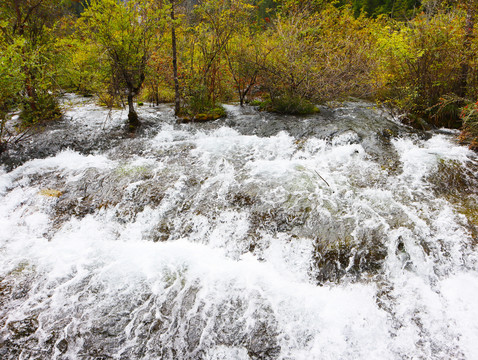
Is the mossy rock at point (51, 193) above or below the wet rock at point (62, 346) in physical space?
above

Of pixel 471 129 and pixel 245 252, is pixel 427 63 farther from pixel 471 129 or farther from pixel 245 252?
pixel 245 252

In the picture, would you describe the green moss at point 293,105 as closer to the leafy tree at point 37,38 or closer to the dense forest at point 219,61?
the dense forest at point 219,61

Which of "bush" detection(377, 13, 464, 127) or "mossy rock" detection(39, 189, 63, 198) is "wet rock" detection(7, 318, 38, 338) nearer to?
"mossy rock" detection(39, 189, 63, 198)

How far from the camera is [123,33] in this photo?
21.7 ft

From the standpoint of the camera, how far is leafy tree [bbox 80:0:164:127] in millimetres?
6391

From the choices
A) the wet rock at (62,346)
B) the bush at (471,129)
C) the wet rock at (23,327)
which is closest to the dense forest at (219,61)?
the bush at (471,129)

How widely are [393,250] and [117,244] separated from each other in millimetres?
4592

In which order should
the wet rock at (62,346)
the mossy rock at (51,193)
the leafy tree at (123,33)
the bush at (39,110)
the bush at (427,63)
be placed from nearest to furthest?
the wet rock at (62,346), the mossy rock at (51,193), the leafy tree at (123,33), the bush at (427,63), the bush at (39,110)

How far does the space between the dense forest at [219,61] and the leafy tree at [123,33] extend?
0.10ft

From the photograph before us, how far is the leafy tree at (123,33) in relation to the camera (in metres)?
6.39

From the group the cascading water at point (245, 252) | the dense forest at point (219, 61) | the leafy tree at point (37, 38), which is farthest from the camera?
the leafy tree at point (37, 38)

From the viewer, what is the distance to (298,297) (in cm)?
326

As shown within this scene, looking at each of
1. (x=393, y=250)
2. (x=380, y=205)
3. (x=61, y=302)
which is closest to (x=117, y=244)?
(x=61, y=302)

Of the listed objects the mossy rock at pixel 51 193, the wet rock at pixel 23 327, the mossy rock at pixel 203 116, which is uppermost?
the mossy rock at pixel 203 116
